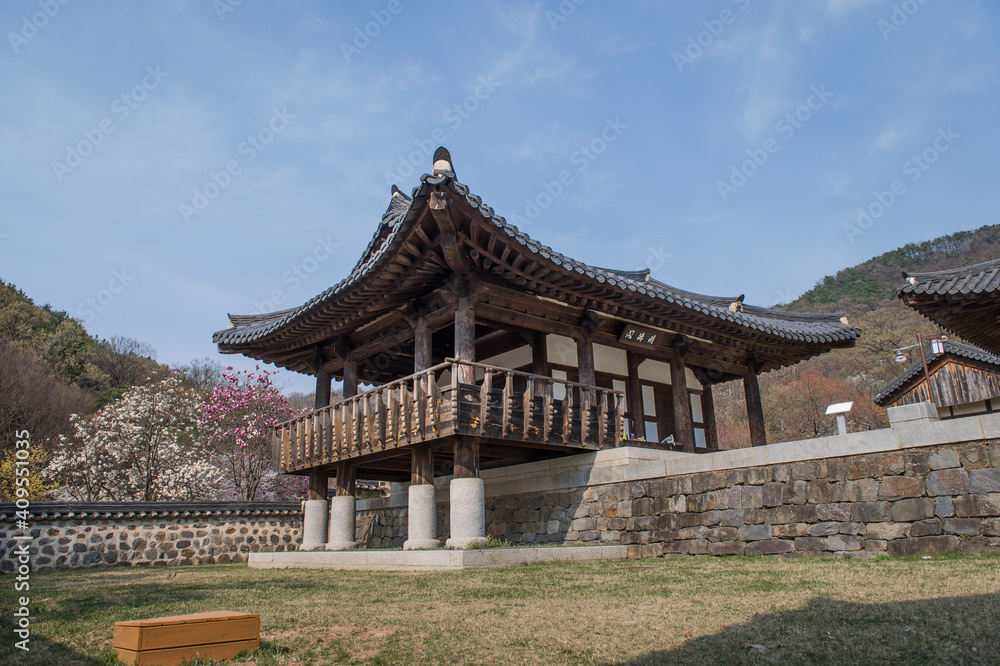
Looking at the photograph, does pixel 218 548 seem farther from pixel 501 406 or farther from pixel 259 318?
pixel 501 406

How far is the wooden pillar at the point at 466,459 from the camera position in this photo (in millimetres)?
10422

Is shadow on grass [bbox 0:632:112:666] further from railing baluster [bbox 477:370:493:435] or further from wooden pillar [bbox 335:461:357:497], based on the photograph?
wooden pillar [bbox 335:461:357:497]

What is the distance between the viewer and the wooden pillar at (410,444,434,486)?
1103 cm

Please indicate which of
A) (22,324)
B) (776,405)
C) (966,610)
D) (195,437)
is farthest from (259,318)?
(776,405)

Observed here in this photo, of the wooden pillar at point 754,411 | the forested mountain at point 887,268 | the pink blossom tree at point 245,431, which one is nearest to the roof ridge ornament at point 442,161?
the wooden pillar at point 754,411

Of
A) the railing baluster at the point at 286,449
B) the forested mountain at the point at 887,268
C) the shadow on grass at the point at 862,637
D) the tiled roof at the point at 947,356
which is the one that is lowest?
the shadow on grass at the point at 862,637

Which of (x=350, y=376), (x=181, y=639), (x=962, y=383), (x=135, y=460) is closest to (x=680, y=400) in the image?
(x=350, y=376)

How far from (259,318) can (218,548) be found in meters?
5.79

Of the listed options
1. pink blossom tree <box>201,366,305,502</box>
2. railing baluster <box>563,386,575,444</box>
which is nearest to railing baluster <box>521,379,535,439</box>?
railing baluster <box>563,386,575,444</box>

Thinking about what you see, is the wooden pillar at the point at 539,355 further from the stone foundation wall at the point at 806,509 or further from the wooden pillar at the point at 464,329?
the stone foundation wall at the point at 806,509

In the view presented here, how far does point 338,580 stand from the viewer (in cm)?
791

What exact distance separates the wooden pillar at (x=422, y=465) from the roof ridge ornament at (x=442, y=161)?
4.67 meters

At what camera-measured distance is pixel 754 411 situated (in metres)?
16.7

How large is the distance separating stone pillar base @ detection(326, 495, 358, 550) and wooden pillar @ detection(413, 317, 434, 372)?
3.48 meters
